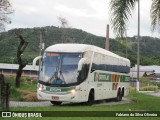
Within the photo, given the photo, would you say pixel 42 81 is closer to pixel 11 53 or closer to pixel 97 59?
pixel 97 59

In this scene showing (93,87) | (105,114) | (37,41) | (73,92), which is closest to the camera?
(105,114)

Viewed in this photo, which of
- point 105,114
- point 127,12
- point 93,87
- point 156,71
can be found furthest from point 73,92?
point 156,71

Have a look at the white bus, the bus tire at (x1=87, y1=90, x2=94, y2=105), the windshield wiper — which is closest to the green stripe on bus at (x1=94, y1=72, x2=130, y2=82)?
the white bus

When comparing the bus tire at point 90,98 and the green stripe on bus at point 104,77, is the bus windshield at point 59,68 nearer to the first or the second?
the bus tire at point 90,98

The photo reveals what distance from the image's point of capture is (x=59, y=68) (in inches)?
926

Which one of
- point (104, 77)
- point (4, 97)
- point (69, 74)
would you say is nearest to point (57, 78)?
point (69, 74)

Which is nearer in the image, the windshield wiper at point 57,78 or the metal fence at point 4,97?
the metal fence at point 4,97

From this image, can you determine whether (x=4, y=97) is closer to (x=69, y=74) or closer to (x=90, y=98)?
(x=69, y=74)

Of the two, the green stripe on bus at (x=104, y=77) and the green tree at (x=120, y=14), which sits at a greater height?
the green tree at (x=120, y=14)

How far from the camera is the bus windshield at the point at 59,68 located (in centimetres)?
2338

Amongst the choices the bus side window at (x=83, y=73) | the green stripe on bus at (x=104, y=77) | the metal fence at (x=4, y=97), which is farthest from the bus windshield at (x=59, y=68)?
the metal fence at (x=4, y=97)

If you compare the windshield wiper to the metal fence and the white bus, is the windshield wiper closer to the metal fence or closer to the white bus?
the white bus

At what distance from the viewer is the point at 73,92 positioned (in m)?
23.2

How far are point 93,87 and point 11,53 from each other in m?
72.1
